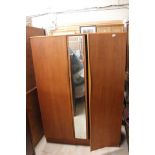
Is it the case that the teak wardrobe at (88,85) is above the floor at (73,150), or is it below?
above

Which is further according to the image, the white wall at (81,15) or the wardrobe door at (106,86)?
the white wall at (81,15)

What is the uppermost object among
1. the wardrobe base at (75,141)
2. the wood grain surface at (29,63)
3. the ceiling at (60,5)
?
the ceiling at (60,5)

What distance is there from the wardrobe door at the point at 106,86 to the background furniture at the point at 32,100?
33.1 inches

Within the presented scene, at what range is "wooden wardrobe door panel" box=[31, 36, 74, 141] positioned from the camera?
209 centimetres

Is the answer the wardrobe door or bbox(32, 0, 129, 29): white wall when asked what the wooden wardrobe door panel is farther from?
bbox(32, 0, 129, 29): white wall

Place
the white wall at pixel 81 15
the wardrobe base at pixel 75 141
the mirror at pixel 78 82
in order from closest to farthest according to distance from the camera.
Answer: the mirror at pixel 78 82 < the wardrobe base at pixel 75 141 < the white wall at pixel 81 15

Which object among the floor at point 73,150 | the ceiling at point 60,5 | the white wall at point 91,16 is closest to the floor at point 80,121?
the floor at point 73,150

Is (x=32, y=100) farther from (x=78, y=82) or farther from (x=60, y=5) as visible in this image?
(x=60, y=5)

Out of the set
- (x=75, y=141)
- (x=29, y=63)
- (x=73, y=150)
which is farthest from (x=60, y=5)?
(x=73, y=150)

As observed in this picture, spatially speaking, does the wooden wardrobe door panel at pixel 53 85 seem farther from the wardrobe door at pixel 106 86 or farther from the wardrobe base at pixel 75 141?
the wardrobe door at pixel 106 86

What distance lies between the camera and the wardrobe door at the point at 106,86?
1.90 meters

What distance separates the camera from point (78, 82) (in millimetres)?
2172

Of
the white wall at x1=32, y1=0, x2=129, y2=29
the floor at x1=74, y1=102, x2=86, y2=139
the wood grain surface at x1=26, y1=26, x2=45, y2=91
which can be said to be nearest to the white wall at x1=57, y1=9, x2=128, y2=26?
the white wall at x1=32, y1=0, x2=129, y2=29
